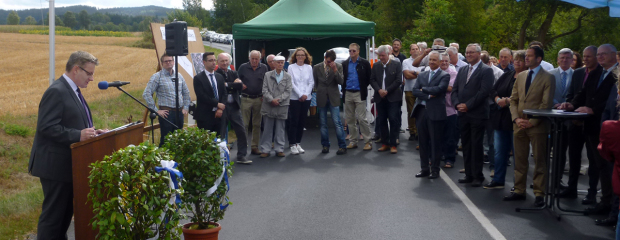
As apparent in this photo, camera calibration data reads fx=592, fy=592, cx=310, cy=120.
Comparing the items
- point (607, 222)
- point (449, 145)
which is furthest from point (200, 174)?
point (449, 145)

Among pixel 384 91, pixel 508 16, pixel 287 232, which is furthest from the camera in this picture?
pixel 508 16

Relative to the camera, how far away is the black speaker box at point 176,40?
8.34m

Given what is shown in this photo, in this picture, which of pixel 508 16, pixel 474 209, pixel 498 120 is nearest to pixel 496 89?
pixel 498 120

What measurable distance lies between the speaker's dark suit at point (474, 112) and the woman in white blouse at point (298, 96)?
3.57m

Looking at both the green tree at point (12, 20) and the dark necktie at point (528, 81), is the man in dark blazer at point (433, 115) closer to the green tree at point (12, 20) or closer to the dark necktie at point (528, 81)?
the dark necktie at point (528, 81)

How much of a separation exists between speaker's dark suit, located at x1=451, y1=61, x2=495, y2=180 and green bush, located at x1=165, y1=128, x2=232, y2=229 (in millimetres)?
4512

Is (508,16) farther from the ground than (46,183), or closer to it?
farther from the ground

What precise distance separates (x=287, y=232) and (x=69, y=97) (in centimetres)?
267

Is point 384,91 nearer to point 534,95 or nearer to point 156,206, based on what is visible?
point 534,95

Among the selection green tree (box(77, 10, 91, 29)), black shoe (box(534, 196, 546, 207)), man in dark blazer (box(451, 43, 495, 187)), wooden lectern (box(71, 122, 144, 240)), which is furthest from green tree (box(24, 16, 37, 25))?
wooden lectern (box(71, 122, 144, 240))

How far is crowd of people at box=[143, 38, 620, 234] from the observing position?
739 cm

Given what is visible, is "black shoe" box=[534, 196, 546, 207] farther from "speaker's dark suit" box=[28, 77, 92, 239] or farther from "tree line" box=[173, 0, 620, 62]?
"tree line" box=[173, 0, 620, 62]

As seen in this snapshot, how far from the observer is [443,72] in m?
9.44

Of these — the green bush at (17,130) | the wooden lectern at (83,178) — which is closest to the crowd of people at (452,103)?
the wooden lectern at (83,178)
